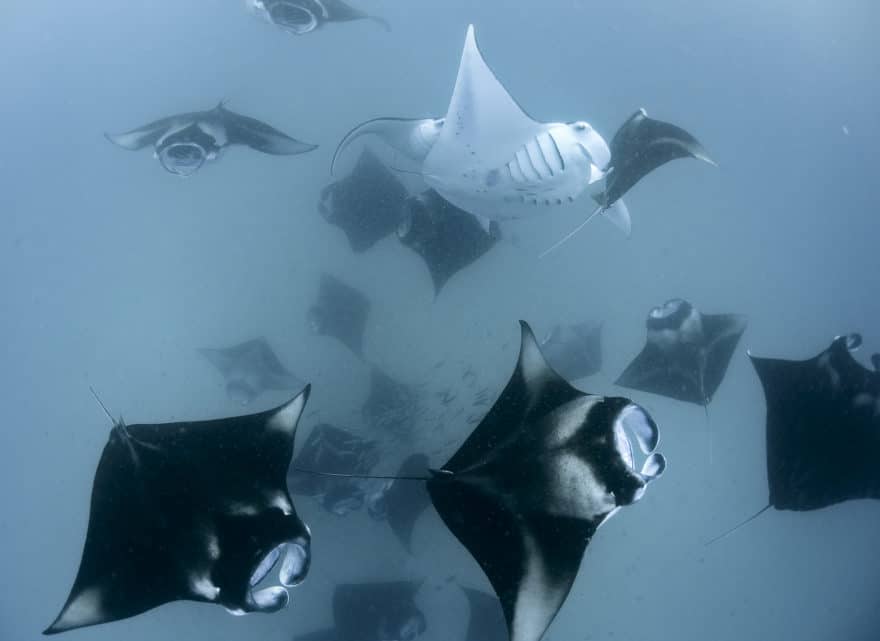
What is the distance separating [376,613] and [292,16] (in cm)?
657

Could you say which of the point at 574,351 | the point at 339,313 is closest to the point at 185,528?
the point at 339,313

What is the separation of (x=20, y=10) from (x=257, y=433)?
12.3 m

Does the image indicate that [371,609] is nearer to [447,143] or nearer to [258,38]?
[447,143]

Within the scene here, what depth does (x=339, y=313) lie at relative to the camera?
21.2ft

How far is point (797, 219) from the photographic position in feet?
29.4

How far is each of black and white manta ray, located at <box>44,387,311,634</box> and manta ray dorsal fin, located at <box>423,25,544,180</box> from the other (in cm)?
215

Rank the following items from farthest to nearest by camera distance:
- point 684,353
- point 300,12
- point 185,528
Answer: point 300,12
point 684,353
point 185,528

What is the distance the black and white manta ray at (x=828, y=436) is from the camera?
424cm

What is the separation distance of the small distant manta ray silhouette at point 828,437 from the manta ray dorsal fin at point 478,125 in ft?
9.72

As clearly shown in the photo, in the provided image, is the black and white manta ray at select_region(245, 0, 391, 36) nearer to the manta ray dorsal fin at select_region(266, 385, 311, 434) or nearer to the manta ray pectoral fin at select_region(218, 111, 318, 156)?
the manta ray pectoral fin at select_region(218, 111, 318, 156)

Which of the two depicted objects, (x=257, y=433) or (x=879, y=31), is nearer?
(x=257, y=433)

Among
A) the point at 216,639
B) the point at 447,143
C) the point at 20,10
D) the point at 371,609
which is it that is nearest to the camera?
the point at 447,143

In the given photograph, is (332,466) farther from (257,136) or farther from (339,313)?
(257,136)

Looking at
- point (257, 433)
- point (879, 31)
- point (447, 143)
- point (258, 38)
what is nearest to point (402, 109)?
Result: point (258, 38)
